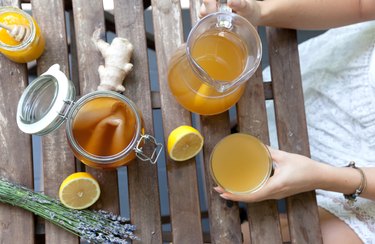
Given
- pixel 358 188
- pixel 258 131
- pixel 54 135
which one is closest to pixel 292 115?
pixel 258 131

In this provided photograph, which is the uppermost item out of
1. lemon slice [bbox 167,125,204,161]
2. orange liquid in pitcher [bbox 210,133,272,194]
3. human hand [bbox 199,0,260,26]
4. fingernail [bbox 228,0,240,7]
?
human hand [bbox 199,0,260,26]

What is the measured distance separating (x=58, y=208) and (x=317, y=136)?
59 centimetres

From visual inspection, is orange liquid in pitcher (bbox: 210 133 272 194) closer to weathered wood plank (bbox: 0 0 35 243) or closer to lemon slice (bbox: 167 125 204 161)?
lemon slice (bbox: 167 125 204 161)

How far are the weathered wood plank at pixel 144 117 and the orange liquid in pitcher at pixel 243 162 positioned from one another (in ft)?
0.43

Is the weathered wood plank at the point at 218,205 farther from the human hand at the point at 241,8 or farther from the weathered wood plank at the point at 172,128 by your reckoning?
the human hand at the point at 241,8

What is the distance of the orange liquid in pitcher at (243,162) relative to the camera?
0.81 metres

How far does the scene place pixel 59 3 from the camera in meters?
0.85

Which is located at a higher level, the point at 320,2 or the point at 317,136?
the point at 320,2

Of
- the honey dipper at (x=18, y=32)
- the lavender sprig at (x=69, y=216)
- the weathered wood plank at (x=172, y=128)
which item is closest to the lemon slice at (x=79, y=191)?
the lavender sprig at (x=69, y=216)

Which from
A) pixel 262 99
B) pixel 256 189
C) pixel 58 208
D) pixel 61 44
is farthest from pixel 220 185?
pixel 61 44

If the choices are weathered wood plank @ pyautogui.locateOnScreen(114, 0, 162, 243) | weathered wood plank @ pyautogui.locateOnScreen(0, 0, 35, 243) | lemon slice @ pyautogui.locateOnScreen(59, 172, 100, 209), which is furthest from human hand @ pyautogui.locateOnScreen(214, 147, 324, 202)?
weathered wood plank @ pyautogui.locateOnScreen(0, 0, 35, 243)

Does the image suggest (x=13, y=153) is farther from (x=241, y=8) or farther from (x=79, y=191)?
(x=241, y=8)

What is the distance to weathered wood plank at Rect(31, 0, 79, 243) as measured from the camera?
80cm

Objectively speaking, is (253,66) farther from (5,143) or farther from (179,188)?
(5,143)
